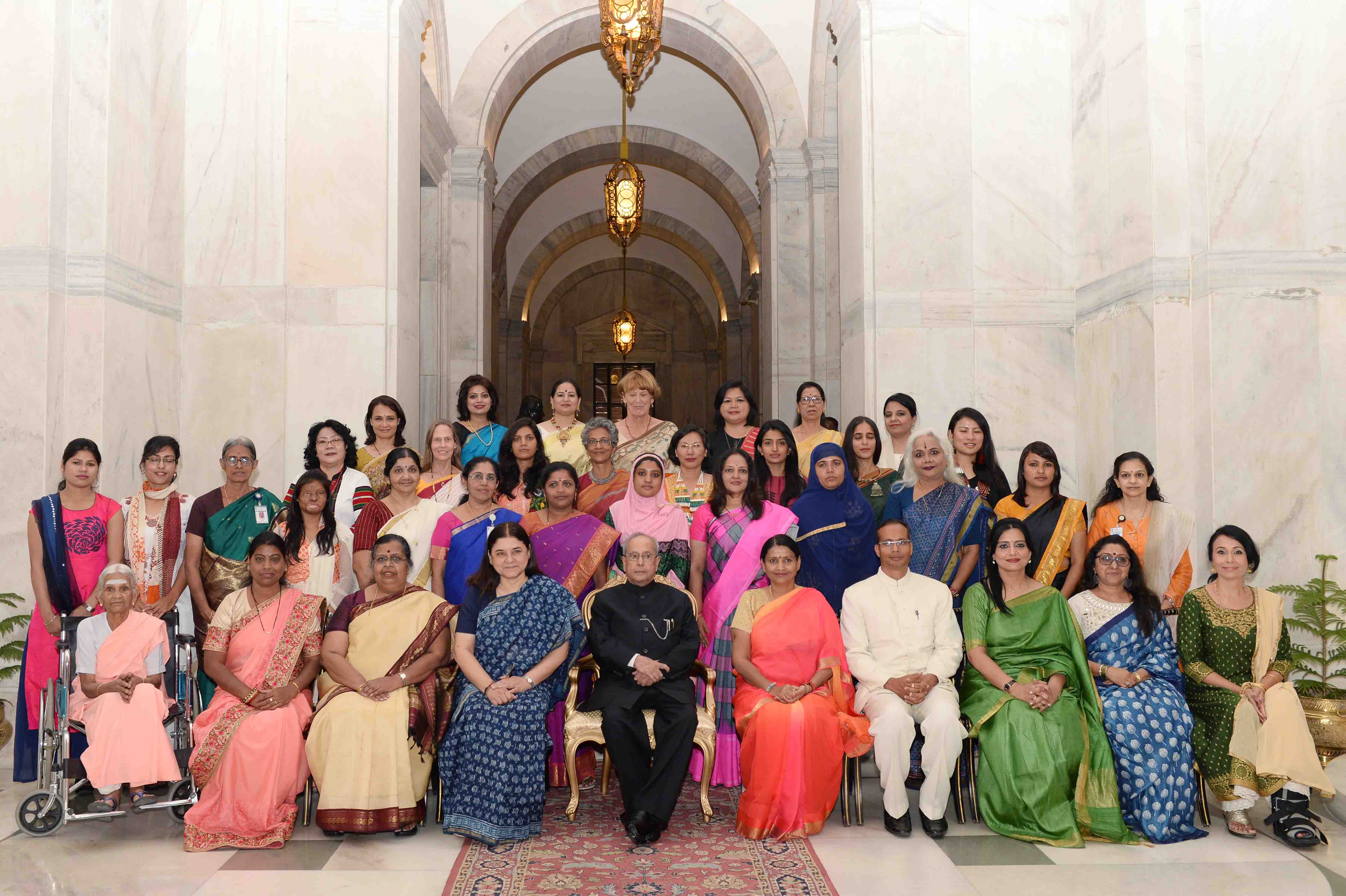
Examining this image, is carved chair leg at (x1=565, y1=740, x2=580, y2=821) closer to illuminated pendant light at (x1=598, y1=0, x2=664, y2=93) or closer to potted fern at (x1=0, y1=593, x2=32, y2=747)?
potted fern at (x1=0, y1=593, x2=32, y2=747)

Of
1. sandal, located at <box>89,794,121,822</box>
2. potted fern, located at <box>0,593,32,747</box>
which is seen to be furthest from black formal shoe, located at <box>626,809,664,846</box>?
potted fern, located at <box>0,593,32,747</box>

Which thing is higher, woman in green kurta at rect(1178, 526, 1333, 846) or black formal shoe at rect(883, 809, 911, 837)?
woman in green kurta at rect(1178, 526, 1333, 846)

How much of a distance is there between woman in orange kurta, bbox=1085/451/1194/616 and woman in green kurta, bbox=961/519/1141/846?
2.15ft

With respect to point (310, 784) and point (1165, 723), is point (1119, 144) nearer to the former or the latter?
point (1165, 723)

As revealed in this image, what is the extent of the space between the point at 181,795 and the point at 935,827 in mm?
3128

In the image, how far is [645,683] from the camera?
4.57m

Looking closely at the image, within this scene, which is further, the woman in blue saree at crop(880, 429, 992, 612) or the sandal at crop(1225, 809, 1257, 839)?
the woman in blue saree at crop(880, 429, 992, 612)

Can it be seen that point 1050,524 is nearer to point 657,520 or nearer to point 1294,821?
point 1294,821

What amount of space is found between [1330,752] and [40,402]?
22.3 feet

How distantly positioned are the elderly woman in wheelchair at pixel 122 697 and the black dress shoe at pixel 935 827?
3.06 m

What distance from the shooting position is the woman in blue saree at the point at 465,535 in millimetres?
5109

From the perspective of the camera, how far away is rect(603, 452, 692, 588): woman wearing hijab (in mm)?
5117

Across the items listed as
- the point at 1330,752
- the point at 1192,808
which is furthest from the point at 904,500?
the point at 1330,752

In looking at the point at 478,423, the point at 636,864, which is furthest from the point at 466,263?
the point at 636,864
